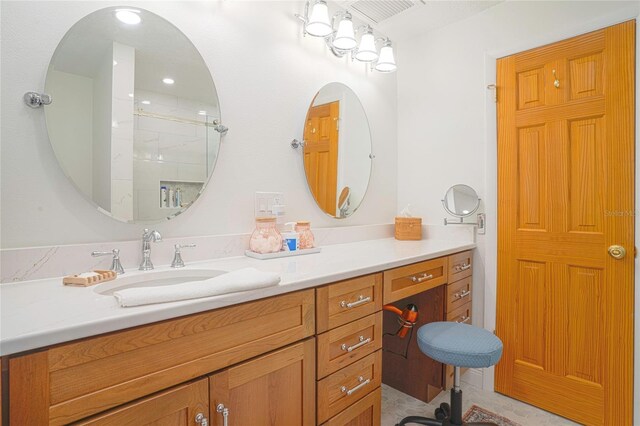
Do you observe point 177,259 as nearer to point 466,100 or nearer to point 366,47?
point 366,47

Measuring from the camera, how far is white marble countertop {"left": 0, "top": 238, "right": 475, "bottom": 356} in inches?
26.2

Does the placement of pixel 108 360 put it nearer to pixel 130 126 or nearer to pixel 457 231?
pixel 130 126

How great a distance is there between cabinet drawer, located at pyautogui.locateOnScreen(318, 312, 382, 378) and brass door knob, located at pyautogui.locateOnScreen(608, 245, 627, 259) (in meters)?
1.27

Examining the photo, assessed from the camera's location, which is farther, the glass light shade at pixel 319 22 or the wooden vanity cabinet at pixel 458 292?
the wooden vanity cabinet at pixel 458 292

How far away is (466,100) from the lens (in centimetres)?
222

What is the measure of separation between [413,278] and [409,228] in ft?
2.41

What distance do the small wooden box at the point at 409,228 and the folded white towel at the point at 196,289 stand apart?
148 cm

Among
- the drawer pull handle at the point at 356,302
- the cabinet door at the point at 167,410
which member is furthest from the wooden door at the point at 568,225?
the cabinet door at the point at 167,410

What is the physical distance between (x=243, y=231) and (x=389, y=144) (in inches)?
55.9

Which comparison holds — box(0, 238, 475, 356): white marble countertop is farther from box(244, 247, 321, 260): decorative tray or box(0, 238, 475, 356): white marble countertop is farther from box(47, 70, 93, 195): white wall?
box(47, 70, 93, 195): white wall

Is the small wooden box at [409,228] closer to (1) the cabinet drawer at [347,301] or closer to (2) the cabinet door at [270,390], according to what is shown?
(1) the cabinet drawer at [347,301]

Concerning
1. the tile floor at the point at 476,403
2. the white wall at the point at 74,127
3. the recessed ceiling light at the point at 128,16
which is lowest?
the tile floor at the point at 476,403

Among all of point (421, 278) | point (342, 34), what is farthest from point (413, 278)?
point (342, 34)

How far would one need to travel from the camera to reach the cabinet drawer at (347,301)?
118cm
